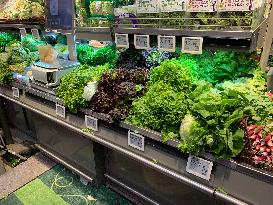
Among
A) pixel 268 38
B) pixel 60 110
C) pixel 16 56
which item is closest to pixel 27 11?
pixel 16 56

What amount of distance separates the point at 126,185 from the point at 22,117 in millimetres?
2036

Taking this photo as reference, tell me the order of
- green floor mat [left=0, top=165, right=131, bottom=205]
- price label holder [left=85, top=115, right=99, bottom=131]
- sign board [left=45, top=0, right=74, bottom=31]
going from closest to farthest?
price label holder [left=85, top=115, right=99, bottom=131], green floor mat [left=0, top=165, right=131, bottom=205], sign board [left=45, top=0, right=74, bottom=31]

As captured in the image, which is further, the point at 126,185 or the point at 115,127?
the point at 126,185

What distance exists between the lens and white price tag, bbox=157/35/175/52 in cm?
187

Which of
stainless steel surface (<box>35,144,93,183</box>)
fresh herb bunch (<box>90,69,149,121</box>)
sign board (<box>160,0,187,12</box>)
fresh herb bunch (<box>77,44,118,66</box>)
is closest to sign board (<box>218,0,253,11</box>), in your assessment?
sign board (<box>160,0,187,12</box>)

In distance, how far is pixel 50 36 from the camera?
11.3ft

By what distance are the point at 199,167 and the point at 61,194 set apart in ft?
5.05

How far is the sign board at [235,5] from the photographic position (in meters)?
1.49

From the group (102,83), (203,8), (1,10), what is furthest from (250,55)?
(1,10)

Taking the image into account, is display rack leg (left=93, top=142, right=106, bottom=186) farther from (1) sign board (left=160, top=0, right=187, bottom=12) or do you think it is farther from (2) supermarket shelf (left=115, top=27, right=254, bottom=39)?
(1) sign board (left=160, top=0, right=187, bottom=12)

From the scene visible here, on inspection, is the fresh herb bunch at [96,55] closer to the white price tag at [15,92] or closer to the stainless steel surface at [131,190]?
the white price tag at [15,92]

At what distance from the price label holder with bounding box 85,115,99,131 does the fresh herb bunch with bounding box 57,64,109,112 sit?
0.39ft

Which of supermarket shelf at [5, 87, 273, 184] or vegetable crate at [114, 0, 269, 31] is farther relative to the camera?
vegetable crate at [114, 0, 269, 31]

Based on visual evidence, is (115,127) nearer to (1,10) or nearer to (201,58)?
(201,58)
